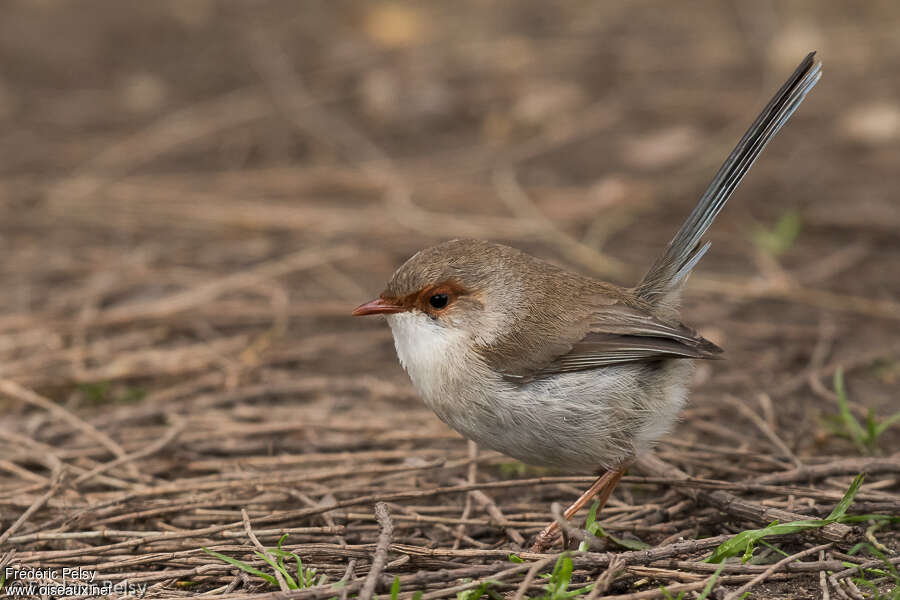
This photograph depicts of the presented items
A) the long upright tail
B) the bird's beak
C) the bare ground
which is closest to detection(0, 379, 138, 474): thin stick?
the bare ground

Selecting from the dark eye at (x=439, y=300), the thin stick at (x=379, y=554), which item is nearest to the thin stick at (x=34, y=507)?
the thin stick at (x=379, y=554)

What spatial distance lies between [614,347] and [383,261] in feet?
10.2

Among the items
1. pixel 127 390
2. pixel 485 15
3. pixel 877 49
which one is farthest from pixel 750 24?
pixel 127 390

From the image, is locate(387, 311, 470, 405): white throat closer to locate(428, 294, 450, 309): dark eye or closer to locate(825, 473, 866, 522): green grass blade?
locate(428, 294, 450, 309): dark eye

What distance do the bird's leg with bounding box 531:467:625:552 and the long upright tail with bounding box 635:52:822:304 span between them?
78 centimetres

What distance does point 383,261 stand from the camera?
670cm

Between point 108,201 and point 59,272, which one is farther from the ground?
point 108,201

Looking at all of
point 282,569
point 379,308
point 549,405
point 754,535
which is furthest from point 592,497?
point 282,569

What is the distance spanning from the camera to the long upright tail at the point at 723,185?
396 centimetres

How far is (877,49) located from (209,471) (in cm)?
794

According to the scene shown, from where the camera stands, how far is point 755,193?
24.8 feet

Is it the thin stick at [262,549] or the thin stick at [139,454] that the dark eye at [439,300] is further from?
the thin stick at [139,454]

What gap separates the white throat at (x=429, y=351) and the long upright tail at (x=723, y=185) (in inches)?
36.2

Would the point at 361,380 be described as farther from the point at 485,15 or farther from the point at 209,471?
the point at 485,15
